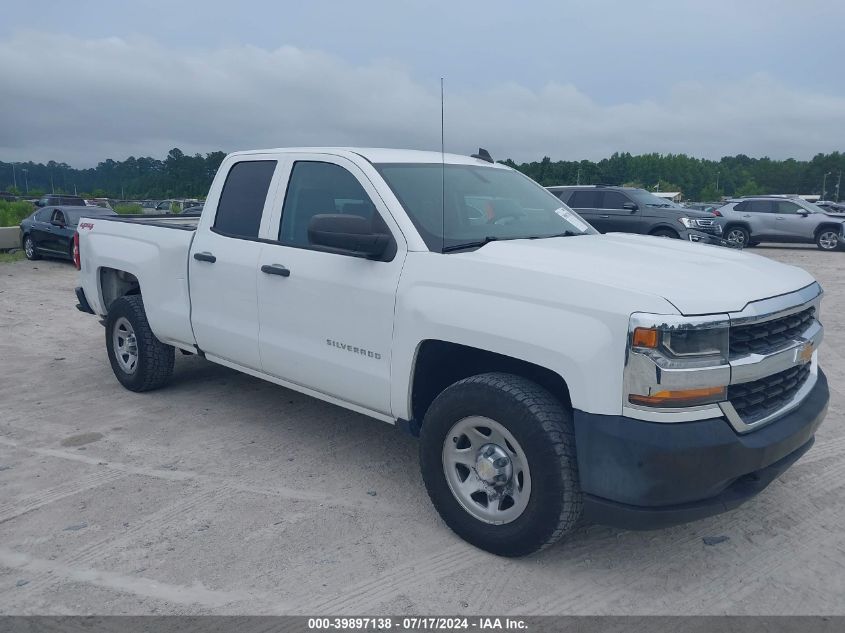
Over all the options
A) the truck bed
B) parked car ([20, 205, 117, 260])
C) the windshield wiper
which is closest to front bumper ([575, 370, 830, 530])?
the windshield wiper

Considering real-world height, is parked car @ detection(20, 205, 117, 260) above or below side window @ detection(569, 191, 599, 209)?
below

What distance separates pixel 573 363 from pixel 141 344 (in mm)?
3916

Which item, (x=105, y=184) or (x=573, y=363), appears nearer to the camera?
(x=573, y=363)

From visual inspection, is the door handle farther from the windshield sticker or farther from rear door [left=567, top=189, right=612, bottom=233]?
rear door [left=567, top=189, right=612, bottom=233]

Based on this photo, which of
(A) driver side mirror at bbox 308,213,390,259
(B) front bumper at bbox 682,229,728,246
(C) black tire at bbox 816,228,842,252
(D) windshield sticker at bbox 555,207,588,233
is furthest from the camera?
(C) black tire at bbox 816,228,842,252

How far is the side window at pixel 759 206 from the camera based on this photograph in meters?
21.7

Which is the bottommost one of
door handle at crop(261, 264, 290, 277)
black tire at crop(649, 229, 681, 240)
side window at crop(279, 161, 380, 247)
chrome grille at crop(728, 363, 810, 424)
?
black tire at crop(649, 229, 681, 240)

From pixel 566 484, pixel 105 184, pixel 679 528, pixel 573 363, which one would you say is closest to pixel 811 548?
pixel 679 528

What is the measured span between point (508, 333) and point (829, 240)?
2130 cm

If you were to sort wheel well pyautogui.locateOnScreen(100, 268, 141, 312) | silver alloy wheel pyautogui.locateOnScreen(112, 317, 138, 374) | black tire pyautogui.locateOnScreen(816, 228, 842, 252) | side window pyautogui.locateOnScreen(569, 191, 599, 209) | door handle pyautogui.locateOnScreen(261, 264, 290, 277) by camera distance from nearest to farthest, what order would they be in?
door handle pyautogui.locateOnScreen(261, 264, 290, 277) → silver alloy wheel pyautogui.locateOnScreen(112, 317, 138, 374) → wheel well pyautogui.locateOnScreen(100, 268, 141, 312) → side window pyautogui.locateOnScreen(569, 191, 599, 209) → black tire pyautogui.locateOnScreen(816, 228, 842, 252)

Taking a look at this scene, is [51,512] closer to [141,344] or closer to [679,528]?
[141,344]

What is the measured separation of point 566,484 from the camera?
3084mm

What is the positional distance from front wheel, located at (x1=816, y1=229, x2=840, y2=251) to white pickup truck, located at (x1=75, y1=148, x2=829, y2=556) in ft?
63.8

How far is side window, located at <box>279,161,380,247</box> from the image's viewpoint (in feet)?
13.7
